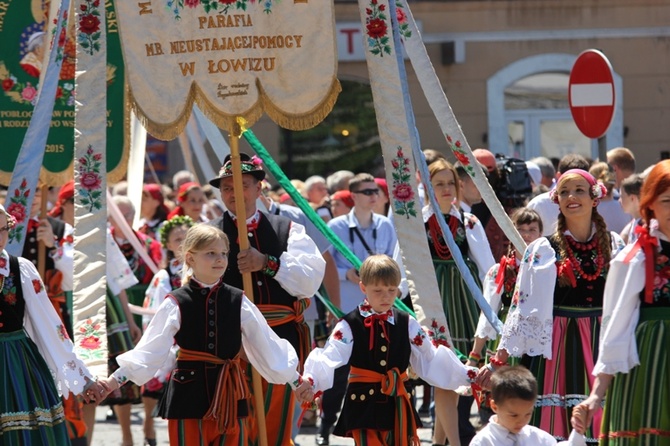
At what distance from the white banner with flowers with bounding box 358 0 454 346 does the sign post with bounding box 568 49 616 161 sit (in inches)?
126

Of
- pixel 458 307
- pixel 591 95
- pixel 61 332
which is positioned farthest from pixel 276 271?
pixel 591 95

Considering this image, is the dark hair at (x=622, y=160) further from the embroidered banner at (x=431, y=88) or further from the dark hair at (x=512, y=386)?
the dark hair at (x=512, y=386)

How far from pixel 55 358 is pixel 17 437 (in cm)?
39

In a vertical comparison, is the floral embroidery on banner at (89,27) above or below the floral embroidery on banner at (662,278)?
above

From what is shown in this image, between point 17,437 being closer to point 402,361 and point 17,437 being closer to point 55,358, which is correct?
point 55,358

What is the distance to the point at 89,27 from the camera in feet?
22.4

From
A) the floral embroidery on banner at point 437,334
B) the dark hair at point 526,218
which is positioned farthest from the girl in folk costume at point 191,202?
the floral embroidery on banner at point 437,334

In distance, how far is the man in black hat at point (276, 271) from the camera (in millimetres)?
7082

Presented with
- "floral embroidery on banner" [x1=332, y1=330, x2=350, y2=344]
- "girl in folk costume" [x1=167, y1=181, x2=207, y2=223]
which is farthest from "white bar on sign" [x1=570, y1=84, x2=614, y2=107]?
"floral embroidery on banner" [x1=332, y1=330, x2=350, y2=344]

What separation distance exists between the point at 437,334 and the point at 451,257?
1937 millimetres

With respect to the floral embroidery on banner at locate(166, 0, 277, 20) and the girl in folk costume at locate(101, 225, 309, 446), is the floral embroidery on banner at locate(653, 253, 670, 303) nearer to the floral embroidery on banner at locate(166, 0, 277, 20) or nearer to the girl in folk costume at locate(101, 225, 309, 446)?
the girl in folk costume at locate(101, 225, 309, 446)

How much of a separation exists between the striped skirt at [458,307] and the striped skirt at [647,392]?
3404 mm

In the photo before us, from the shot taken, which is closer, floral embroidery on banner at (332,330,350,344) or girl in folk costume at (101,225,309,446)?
girl in folk costume at (101,225,309,446)

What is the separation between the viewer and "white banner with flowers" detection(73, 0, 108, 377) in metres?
6.72
